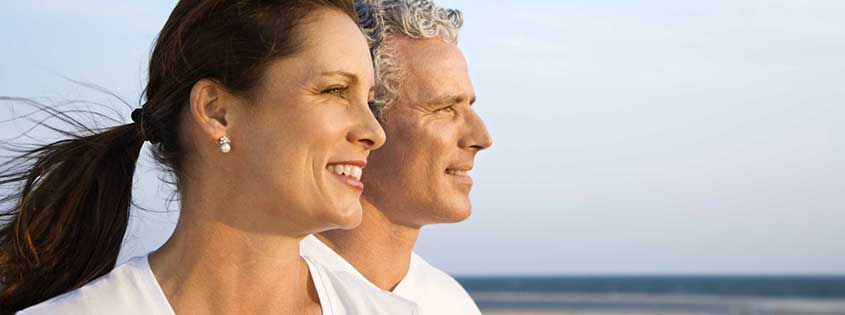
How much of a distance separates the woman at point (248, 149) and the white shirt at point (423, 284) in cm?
60

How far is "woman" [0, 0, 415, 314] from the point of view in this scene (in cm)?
250

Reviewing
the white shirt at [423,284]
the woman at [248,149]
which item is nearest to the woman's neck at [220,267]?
the woman at [248,149]

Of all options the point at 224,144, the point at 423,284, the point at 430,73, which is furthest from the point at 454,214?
the point at 224,144

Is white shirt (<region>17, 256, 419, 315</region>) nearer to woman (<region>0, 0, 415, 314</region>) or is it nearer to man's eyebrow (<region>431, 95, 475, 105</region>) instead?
woman (<region>0, 0, 415, 314</region>)

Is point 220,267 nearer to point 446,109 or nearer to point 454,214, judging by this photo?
point 454,214

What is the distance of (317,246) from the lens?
3.40 metres

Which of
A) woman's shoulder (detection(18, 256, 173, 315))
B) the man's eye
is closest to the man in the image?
the man's eye

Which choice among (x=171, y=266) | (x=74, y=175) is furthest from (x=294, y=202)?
(x=74, y=175)

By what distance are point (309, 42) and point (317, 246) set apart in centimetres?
97

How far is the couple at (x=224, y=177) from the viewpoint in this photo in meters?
2.51

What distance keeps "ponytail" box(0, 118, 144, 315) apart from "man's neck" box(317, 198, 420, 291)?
2.57 ft

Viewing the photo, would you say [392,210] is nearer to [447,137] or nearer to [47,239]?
[447,137]

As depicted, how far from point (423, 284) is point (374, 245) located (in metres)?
0.23

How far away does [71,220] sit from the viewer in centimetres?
282
